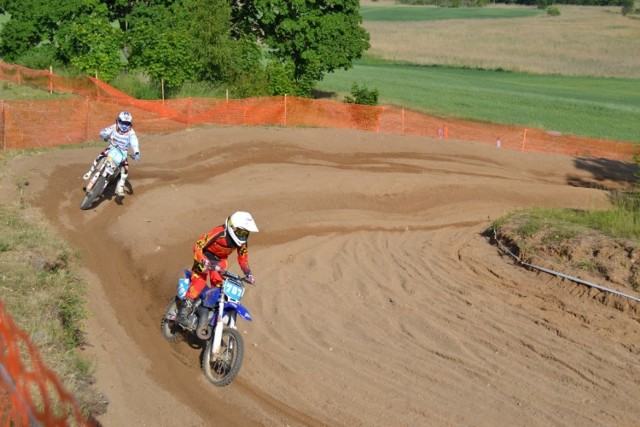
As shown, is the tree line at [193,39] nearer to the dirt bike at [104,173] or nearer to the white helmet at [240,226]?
the dirt bike at [104,173]

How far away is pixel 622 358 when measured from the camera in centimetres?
1089

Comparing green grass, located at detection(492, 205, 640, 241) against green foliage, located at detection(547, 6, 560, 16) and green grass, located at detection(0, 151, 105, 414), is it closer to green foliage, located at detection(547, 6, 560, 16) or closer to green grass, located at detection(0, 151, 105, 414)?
green grass, located at detection(0, 151, 105, 414)

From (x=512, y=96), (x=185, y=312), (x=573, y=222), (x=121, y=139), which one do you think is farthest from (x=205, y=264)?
(x=512, y=96)

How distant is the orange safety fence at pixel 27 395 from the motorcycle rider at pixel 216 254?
2.78 m

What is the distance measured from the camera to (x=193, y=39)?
34.7 meters

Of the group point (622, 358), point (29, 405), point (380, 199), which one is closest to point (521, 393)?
point (622, 358)

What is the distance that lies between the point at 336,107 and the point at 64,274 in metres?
20.3

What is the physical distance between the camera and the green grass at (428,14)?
117675 mm

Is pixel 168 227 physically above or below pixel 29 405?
below

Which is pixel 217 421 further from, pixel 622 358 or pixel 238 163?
pixel 238 163

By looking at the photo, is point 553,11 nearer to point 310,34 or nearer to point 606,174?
point 310,34

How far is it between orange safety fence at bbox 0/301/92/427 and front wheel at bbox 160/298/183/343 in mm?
3084

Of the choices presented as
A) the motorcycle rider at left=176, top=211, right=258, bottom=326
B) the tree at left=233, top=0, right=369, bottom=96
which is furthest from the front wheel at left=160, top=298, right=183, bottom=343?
the tree at left=233, top=0, right=369, bottom=96

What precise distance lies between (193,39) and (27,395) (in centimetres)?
2998
